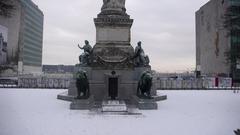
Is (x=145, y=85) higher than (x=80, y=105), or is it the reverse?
(x=145, y=85)

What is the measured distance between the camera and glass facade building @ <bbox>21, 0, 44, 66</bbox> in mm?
107250

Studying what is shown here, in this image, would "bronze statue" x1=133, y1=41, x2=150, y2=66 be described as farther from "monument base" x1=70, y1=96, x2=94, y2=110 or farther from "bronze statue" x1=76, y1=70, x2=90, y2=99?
"monument base" x1=70, y1=96, x2=94, y2=110

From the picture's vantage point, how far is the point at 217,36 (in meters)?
69.9

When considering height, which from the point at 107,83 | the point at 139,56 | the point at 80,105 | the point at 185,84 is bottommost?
the point at 80,105

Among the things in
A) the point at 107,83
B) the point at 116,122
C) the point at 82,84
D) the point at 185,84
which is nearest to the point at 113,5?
the point at 107,83

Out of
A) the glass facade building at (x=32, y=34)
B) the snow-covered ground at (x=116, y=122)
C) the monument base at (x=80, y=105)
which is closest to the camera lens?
the snow-covered ground at (x=116, y=122)

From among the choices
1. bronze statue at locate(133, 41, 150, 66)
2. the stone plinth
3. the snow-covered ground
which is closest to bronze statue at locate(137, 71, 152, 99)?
the snow-covered ground

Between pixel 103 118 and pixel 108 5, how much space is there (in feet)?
36.8

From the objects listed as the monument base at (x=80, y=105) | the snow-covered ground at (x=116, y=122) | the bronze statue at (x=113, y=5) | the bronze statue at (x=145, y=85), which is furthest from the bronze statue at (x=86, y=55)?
the snow-covered ground at (x=116, y=122)

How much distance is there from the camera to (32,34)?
398ft

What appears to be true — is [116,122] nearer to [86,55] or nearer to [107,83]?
[107,83]

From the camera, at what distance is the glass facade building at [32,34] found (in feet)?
352

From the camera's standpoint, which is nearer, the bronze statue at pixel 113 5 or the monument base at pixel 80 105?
the monument base at pixel 80 105

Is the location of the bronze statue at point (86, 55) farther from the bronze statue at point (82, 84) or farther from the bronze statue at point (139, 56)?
the bronze statue at point (82, 84)
